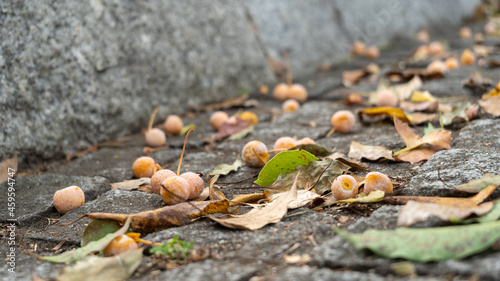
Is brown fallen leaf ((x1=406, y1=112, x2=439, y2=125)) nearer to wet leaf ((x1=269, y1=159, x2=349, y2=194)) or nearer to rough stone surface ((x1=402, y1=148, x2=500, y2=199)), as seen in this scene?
rough stone surface ((x1=402, y1=148, x2=500, y2=199))

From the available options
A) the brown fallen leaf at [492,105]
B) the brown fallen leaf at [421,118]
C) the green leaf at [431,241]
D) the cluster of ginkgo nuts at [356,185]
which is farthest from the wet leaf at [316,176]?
the brown fallen leaf at [492,105]

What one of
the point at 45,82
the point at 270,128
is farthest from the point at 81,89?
the point at 270,128

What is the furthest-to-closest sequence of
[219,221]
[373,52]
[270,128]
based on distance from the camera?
[373,52] → [270,128] → [219,221]

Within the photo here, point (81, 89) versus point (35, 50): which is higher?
point (35, 50)

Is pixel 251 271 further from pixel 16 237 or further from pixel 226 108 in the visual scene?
pixel 226 108

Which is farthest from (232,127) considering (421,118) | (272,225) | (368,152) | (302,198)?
A: (272,225)

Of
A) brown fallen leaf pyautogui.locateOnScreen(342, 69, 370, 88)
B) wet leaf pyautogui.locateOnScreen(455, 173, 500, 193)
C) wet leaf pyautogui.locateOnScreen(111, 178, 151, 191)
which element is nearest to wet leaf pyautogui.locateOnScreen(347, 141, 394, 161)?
wet leaf pyautogui.locateOnScreen(455, 173, 500, 193)
